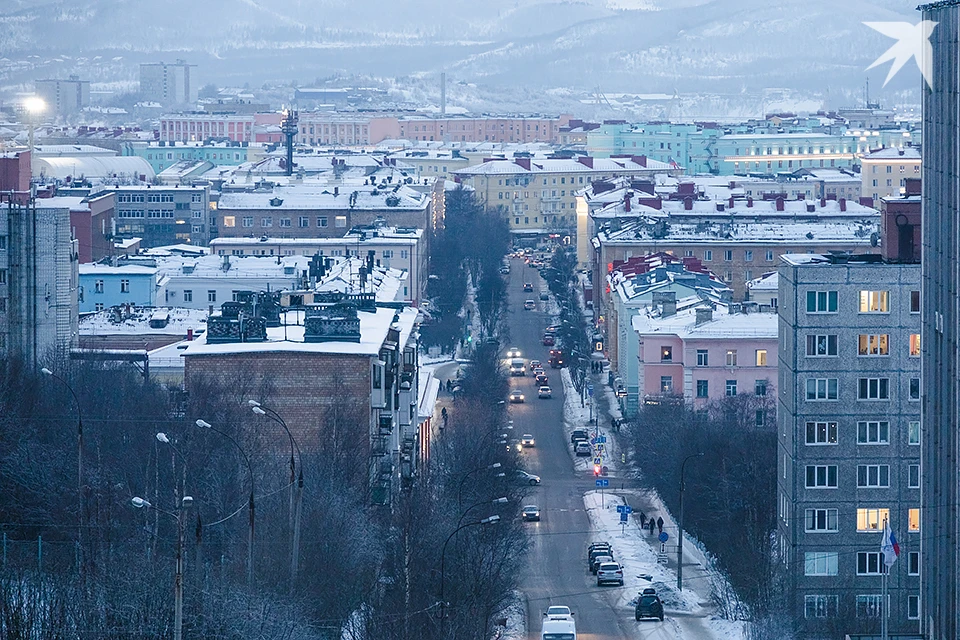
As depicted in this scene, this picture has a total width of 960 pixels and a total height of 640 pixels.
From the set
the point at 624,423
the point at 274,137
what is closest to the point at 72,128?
the point at 274,137

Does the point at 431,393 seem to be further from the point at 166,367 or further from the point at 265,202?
the point at 265,202

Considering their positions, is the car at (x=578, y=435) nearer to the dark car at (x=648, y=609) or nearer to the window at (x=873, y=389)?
the dark car at (x=648, y=609)

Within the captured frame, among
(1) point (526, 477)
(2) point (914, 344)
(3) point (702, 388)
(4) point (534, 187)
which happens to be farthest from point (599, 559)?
(4) point (534, 187)

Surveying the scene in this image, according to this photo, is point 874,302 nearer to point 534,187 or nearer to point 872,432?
point 872,432

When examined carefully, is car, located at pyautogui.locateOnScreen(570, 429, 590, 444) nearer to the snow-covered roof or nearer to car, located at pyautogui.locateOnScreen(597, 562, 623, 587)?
the snow-covered roof

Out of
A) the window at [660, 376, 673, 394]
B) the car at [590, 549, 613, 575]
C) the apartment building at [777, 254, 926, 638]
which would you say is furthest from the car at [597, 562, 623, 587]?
the window at [660, 376, 673, 394]

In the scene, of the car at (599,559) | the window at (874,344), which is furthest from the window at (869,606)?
the car at (599,559)
